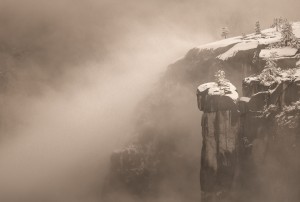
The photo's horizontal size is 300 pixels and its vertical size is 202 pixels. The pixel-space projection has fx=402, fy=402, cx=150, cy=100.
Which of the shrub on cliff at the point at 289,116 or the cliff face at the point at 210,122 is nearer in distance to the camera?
the shrub on cliff at the point at 289,116

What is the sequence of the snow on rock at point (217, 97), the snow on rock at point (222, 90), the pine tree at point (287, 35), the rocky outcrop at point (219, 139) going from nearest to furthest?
the rocky outcrop at point (219, 139) → the snow on rock at point (217, 97) → the snow on rock at point (222, 90) → the pine tree at point (287, 35)

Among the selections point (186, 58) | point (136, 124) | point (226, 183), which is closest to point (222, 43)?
point (186, 58)

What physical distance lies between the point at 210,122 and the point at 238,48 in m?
32.4

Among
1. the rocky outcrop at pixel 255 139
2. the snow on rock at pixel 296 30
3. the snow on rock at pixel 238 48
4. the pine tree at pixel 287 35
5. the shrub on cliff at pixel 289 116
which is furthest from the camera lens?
the snow on rock at pixel 238 48

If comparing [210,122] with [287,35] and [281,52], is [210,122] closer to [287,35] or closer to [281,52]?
[281,52]

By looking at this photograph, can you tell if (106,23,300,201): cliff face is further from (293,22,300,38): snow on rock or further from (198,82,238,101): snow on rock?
(293,22,300,38): snow on rock

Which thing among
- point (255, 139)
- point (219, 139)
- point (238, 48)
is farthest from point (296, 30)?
point (219, 139)

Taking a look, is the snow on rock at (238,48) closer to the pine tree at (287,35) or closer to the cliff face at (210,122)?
the cliff face at (210,122)

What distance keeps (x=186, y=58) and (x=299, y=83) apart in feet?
169

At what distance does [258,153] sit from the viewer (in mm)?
71750

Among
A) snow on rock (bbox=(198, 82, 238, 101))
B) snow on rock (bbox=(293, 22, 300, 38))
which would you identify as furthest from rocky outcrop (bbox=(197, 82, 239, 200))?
snow on rock (bbox=(293, 22, 300, 38))

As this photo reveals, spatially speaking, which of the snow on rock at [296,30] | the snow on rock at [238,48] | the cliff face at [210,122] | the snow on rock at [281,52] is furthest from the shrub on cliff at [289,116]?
the snow on rock at [296,30]

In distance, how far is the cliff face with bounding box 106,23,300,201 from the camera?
72062 mm

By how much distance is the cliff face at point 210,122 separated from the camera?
72.1m
